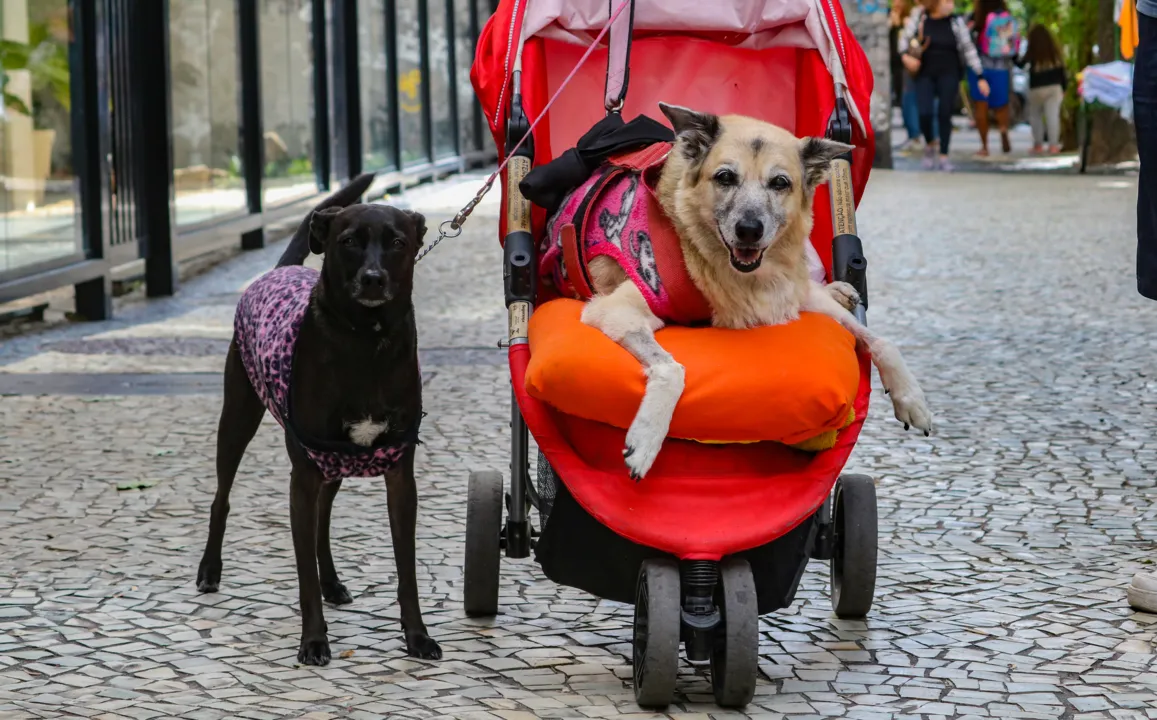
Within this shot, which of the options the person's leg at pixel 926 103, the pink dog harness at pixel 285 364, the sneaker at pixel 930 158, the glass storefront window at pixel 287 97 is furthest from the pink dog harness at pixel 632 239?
the sneaker at pixel 930 158

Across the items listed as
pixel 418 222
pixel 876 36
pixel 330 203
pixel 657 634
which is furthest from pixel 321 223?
pixel 876 36

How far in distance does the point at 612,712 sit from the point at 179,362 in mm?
5538

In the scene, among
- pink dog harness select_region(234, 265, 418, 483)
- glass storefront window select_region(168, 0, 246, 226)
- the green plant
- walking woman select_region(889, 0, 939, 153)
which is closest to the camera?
pink dog harness select_region(234, 265, 418, 483)

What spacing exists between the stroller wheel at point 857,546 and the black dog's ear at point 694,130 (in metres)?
1.07

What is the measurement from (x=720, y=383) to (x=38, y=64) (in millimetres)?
7133

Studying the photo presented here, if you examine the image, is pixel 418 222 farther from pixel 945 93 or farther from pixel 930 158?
pixel 930 158

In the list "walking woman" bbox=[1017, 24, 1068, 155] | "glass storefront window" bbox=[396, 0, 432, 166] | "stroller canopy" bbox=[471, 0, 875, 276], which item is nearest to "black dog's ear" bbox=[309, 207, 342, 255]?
"stroller canopy" bbox=[471, 0, 875, 276]

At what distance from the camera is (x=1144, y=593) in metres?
4.61

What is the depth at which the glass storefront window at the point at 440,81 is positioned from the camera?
22.1 meters

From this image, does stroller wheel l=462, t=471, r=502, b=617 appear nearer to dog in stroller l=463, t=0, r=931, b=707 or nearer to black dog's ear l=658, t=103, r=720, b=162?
dog in stroller l=463, t=0, r=931, b=707

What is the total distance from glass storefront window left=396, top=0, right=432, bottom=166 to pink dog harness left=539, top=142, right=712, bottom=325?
629 inches

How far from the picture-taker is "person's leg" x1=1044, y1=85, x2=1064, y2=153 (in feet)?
80.7

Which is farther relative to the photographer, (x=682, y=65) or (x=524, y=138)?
(x=682, y=65)

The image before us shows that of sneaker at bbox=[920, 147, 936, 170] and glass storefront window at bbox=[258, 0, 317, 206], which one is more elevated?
glass storefront window at bbox=[258, 0, 317, 206]
